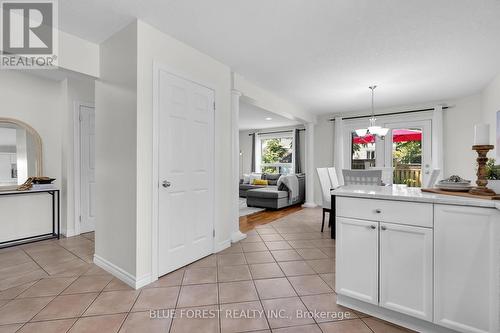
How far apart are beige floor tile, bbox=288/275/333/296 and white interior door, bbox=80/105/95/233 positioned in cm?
329

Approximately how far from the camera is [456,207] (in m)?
1.42

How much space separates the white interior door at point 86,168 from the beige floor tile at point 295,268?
10.2 ft

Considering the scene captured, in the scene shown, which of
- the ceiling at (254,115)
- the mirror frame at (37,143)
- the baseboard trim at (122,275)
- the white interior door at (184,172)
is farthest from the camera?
the ceiling at (254,115)

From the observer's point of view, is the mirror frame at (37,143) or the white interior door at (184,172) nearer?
the white interior door at (184,172)

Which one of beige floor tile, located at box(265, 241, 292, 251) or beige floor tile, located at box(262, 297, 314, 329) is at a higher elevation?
beige floor tile, located at box(265, 241, 292, 251)

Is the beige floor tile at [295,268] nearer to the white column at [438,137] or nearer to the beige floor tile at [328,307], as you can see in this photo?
the beige floor tile at [328,307]

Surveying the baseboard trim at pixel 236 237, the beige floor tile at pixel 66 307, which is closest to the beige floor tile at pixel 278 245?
the baseboard trim at pixel 236 237

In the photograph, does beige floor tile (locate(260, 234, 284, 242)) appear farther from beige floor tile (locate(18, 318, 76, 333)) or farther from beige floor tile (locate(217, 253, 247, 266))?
beige floor tile (locate(18, 318, 76, 333))

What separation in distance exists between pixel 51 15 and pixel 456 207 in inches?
134

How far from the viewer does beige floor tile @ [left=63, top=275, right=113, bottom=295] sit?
2.08 m

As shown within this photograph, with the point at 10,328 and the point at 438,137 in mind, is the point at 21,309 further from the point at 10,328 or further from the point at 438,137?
the point at 438,137

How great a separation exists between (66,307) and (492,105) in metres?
5.82

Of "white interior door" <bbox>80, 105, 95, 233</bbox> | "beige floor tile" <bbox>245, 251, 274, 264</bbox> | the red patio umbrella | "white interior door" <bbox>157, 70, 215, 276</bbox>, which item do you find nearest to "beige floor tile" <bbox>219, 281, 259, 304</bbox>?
"beige floor tile" <bbox>245, 251, 274, 264</bbox>

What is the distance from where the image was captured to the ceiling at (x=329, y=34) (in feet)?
6.53
